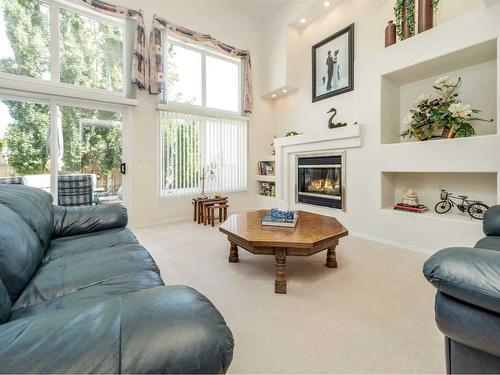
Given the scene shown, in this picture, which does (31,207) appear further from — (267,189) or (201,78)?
(267,189)

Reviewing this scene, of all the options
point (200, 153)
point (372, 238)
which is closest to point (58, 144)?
point (200, 153)

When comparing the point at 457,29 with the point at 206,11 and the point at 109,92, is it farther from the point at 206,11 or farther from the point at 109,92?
the point at 109,92

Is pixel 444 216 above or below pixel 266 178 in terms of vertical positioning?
below

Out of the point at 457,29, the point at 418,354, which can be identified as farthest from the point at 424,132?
the point at 418,354

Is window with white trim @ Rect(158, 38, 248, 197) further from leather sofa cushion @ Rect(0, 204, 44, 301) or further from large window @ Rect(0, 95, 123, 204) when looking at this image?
leather sofa cushion @ Rect(0, 204, 44, 301)

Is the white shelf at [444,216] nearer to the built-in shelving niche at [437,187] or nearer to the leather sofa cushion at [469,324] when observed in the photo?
the built-in shelving niche at [437,187]

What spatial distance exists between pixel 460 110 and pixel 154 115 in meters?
3.91

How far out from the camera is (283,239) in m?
1.79

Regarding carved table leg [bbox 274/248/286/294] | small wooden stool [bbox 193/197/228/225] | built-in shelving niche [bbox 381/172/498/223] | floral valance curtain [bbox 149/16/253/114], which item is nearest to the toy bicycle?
built-in shelving niche [bbox 381/172/498/223]

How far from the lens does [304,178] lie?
420 centimetres

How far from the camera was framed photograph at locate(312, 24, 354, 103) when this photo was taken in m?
3.57

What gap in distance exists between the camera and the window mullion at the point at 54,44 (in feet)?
10.2

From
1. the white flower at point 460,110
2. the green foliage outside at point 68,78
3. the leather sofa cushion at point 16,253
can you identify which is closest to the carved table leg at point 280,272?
the leather sofa cushion at point 16,253

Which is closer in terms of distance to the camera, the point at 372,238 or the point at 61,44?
the point at 372,238
